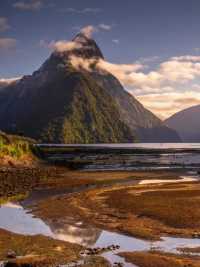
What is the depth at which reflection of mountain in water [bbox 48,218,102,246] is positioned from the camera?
95.1 ft

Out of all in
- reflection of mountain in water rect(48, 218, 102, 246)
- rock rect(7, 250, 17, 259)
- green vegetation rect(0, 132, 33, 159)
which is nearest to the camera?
rock rect(7, 250, 17, 259)

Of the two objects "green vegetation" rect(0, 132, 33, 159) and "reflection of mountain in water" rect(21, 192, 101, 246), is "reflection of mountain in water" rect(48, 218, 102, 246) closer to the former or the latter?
"reflection of mountain in water" rect(21, 192, 101, 246)

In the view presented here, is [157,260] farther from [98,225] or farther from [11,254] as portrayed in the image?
[98,225]

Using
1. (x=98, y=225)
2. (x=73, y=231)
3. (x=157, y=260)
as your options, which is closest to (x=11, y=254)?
(x=73, y=231)

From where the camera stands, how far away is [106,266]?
22.5 meters

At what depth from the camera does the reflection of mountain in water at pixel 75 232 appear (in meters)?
29.0

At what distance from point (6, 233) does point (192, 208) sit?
763 inches

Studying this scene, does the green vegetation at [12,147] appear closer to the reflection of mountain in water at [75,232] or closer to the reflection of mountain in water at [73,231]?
the reflection of mountain in water at [73,231]

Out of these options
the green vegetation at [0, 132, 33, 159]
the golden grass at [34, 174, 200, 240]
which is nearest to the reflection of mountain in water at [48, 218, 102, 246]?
the golden grass at [34, 174, 200, 240]

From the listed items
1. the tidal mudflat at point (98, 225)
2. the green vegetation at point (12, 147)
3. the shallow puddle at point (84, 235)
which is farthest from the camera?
the green vegetation at point (12, 147)

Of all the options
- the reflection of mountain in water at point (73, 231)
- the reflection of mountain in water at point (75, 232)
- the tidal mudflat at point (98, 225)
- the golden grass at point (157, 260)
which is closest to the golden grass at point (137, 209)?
the tidal mudflat at point (98, 225)

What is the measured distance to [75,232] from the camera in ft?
104

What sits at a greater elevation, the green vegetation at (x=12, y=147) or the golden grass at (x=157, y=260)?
the green vegetation at (x=12, y=147)

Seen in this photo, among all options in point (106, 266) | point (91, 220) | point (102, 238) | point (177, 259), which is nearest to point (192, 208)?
point (91, 220)
